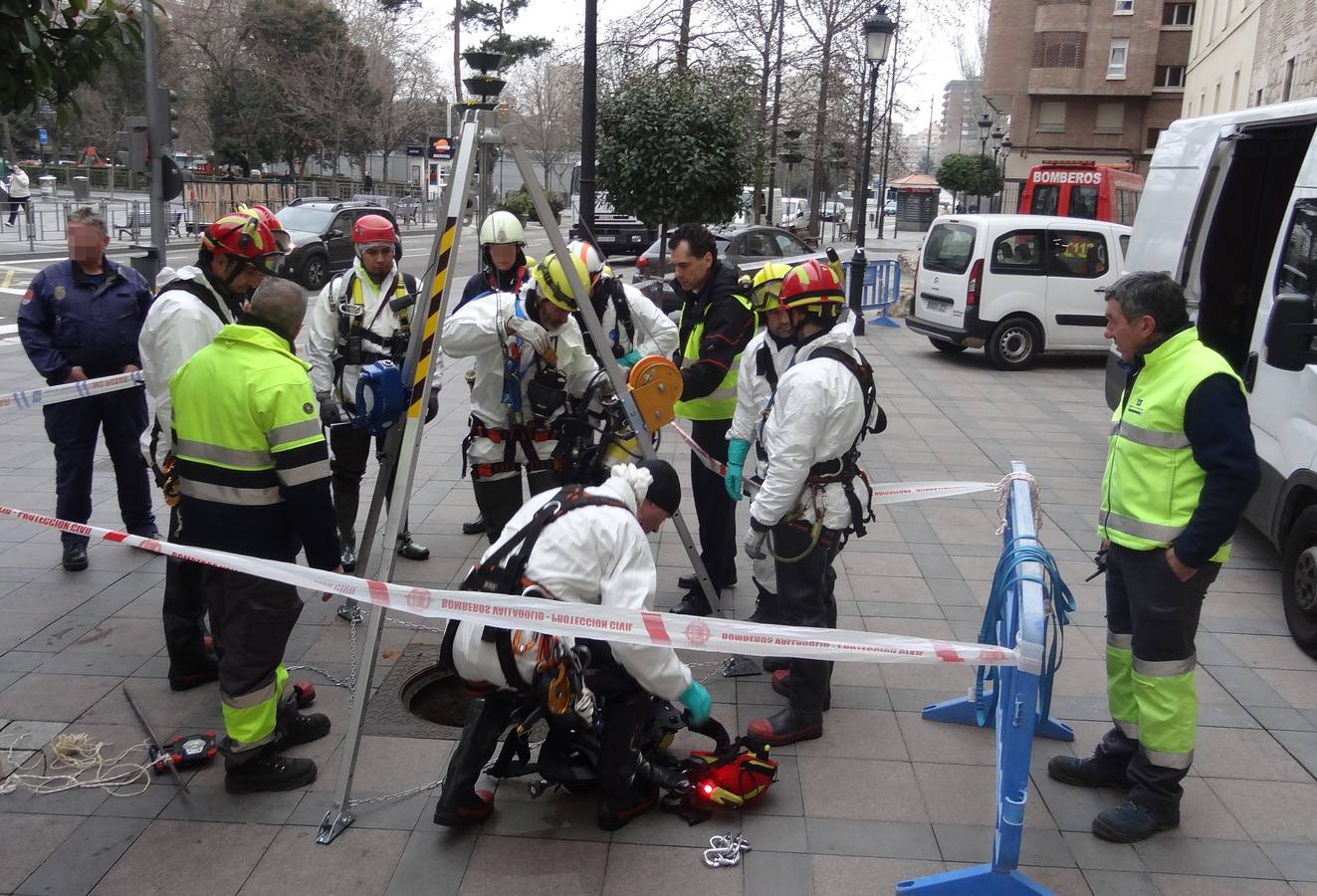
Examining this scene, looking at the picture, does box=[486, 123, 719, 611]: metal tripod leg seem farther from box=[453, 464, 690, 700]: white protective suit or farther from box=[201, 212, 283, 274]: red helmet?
box=[201, 212, 283, 274]: red helmet

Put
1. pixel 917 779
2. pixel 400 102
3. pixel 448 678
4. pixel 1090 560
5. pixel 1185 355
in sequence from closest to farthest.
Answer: pixel 1185 355, pixel 917 779, pixel 448 678, pixel 1090 560, pixel 400 102

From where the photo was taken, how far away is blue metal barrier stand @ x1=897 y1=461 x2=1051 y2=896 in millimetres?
2980

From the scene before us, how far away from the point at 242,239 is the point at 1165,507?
3.65 m

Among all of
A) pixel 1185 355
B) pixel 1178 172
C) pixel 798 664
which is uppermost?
pixel 1178 172

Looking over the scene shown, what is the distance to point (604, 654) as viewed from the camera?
136 inches

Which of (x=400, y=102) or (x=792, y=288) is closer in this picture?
(x=792, y=288)

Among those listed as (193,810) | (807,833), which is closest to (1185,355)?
(807,833)

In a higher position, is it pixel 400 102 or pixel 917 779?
pixel 400 102

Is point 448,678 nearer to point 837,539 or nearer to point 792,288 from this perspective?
point 837,539

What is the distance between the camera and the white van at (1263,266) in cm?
531

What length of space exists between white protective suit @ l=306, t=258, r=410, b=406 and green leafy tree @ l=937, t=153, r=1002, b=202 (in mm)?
37891

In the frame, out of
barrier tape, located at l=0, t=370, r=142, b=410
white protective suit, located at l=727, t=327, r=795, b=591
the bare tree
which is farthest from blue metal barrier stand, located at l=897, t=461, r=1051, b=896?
the bare tree

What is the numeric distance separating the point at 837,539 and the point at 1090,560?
2.98 m

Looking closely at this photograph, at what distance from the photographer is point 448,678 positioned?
4.80 metres
